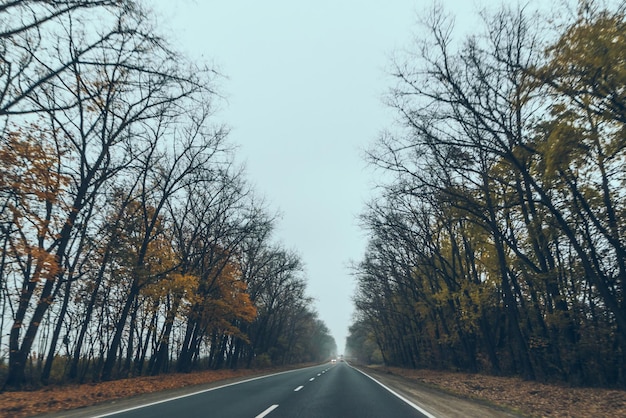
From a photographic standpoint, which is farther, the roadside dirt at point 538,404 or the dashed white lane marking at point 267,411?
the roadside dirt at point 538,404

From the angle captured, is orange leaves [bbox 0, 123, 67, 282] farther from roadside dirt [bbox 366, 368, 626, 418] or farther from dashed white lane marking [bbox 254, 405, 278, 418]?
roadside dirt [bbox 366, 368, 626, 418]

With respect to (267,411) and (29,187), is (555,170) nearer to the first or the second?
(267,411)

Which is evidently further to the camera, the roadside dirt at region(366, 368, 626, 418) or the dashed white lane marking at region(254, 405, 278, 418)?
the roadside dirt at region(366, 368, 626, 418)

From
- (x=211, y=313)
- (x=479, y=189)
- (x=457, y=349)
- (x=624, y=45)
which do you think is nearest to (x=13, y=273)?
(x=211, y=313)

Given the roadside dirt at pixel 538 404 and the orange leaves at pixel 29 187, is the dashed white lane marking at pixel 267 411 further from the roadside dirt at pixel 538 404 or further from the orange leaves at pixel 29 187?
the orange leaves at pixel 29 187

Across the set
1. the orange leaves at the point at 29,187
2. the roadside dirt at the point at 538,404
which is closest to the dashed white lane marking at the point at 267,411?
the roadside dirt at the point at 538,404

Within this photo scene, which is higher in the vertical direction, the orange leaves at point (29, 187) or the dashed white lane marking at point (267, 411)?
the orange leaves at point (29, 187)

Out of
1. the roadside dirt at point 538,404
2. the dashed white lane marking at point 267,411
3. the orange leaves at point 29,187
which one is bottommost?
the roadside dirt at point 538,404

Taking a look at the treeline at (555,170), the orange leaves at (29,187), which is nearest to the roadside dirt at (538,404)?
the treeline at (555,170)

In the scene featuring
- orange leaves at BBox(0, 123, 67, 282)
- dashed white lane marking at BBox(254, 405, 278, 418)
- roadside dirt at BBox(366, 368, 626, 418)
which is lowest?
roadside dirt at BBox(366, 368, 626, 418)

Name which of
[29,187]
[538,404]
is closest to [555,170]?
[538,404]

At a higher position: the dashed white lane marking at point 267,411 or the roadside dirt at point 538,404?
the dashed white lane marking at point 267,411

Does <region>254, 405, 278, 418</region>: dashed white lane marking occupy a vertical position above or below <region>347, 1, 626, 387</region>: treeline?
below

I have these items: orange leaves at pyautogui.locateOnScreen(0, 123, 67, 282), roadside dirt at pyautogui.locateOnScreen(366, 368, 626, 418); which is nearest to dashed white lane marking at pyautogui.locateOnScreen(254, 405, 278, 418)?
roadside dirt at pyautogui.locateOnScreen(366, 368, 626, 418)
